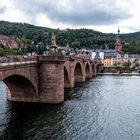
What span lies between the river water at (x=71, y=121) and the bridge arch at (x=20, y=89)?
4.64 feet

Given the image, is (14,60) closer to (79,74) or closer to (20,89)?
(20,89)

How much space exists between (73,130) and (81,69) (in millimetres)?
63261

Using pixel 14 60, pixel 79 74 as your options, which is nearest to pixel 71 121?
pixel 14 60

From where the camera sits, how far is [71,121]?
131 feet

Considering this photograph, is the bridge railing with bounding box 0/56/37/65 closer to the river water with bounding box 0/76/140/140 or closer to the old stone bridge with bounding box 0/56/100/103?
the old stone bridge with bounding box 0/56/100/103

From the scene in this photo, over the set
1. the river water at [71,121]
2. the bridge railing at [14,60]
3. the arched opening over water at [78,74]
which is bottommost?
the river water at [71,121]

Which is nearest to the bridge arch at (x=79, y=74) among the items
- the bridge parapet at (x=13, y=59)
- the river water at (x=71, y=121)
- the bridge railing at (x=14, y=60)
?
the river water at (x=71, y=121)

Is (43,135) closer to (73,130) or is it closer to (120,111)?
(73,130)

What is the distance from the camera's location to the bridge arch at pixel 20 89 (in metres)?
47.7

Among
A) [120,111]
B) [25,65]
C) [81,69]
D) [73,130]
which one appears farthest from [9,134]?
[81,69]

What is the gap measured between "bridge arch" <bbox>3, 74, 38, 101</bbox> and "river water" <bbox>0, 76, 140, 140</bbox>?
1.42 meters

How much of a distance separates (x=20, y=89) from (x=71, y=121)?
523 inches

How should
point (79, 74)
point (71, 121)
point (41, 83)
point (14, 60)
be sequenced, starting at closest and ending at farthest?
point (71, 121), point (14, 60), point (41, 83), point (79, 74)

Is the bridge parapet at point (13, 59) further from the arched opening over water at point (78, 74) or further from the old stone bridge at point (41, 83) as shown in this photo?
the arched opening over water at point (78, 74)
